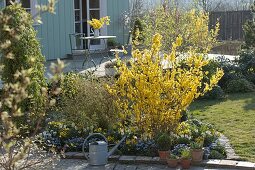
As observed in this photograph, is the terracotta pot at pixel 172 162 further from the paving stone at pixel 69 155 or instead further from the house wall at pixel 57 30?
the house wall at pixel 57 30

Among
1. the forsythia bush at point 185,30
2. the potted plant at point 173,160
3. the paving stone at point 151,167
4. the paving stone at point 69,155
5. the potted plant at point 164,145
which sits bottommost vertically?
the paving stone at point 151,167

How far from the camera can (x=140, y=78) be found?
6270mm

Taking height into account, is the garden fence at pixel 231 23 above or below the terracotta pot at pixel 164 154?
above

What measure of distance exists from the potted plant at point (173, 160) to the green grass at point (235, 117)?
2.88ft

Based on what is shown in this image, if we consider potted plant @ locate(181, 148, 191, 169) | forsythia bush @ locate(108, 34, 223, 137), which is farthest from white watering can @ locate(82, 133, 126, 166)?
potted plant @ locate(181, 148, 191, 169)

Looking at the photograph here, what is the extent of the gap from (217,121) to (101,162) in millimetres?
2754

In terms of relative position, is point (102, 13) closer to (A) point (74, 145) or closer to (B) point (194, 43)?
(B) point (194, 43)

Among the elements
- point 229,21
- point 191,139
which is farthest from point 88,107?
point 229,21

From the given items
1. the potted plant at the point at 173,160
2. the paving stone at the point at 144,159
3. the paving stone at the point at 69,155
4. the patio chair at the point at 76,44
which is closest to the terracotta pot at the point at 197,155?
the potted plant at the point at 173,160

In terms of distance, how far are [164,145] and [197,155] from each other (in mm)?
437

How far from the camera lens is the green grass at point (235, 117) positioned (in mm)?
6547

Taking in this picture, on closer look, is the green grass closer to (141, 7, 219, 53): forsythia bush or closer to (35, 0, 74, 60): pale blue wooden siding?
(141, 7, 219, 53): forsythia bush

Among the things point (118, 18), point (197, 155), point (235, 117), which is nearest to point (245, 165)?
point (197, 155)

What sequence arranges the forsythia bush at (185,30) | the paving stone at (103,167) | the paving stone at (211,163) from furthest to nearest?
the forsythia bush at (185,30) < the paving stone at (103,167) < the paving stone at (211,163)
